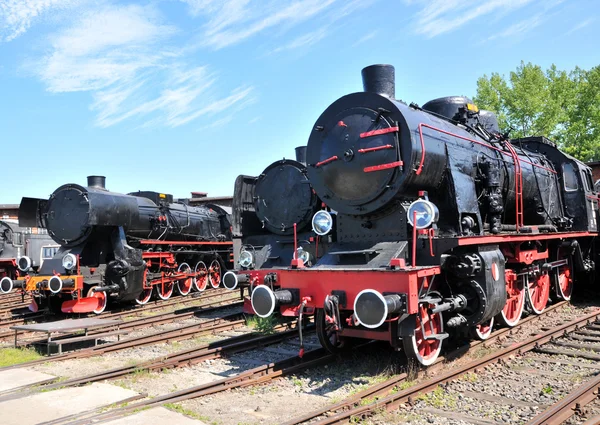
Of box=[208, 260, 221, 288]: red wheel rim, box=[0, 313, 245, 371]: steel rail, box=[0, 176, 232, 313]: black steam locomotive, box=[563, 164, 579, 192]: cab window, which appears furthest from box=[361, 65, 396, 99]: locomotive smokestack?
box=[208, 260, 221, 288]: red wheel rim

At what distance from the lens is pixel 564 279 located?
32.9 ft

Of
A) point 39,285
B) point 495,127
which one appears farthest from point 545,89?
point 39,285

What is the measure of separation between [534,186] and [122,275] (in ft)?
29.7

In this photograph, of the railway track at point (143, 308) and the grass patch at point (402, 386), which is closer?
the grass patch at point (402, 386)

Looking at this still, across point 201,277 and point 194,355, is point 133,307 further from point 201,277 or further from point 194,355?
point 194,355

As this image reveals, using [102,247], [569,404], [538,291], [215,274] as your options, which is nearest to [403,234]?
[569,404]

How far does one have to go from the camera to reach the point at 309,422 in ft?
14.1

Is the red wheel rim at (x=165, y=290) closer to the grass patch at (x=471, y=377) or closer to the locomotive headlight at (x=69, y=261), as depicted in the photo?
the locomotive headlight at (x=69, y=261)

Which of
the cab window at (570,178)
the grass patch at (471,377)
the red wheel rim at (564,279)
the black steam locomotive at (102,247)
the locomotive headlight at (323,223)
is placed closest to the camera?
the grass patch at (471,377)

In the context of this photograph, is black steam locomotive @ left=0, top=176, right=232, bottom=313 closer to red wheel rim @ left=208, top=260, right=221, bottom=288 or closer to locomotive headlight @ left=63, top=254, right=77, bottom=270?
locomotive headlight @ left=63, top=254, right=77, bottom=270

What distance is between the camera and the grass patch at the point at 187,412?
14.6 ft

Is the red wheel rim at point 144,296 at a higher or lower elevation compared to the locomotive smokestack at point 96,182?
lower

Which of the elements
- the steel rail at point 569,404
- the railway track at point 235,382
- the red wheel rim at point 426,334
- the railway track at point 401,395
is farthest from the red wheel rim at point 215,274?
the steel rail at point 569,404

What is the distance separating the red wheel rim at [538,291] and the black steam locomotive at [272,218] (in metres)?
4.07
